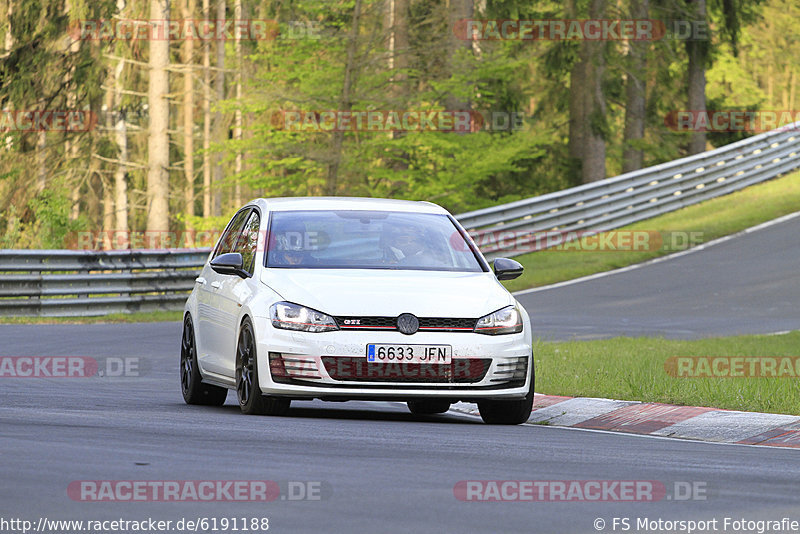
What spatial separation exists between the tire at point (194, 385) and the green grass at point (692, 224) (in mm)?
14647

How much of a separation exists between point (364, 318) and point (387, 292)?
0.91 feet

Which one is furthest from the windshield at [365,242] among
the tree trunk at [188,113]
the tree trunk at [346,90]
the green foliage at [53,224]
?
the tree trunk at [188,113]

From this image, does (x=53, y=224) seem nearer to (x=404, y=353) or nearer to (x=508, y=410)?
(x=508, y=410)

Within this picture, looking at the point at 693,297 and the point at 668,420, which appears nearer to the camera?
the point at 668,420

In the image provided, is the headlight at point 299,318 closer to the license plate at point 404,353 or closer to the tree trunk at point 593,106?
the license plate at point 404,353

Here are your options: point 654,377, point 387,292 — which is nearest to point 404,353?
point 387,292

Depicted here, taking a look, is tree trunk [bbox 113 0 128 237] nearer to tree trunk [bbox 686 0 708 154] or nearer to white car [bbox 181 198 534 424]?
tree trunk [bbox 686 0 708 154]

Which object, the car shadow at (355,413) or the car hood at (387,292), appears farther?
the car shadow at (355,413)

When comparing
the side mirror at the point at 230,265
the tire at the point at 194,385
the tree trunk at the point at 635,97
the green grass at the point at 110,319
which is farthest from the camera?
the tree trunk at the point at 635,97


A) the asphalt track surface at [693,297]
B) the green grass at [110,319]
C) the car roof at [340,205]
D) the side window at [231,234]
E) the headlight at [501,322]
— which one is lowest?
the green grass at [110,319]

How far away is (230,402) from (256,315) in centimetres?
254

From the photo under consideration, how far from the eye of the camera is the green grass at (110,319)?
70.7 feet

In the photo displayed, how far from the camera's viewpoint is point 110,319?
2259cm

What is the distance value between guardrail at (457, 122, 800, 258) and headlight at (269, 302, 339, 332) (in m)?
Answer: 18.1
